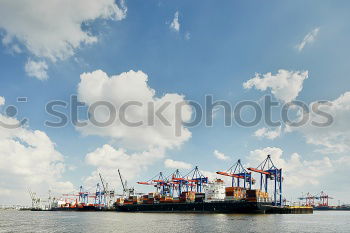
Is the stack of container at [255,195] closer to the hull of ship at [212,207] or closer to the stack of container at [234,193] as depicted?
the hull of ship at [212,207]

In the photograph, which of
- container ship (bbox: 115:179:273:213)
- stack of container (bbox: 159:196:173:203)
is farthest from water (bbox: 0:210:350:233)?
stack of container (bbox: 159:196:173:203)

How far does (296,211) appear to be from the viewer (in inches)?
4513

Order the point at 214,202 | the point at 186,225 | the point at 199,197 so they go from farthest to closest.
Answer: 1. the point at 199,197
2. the point at 214,202
3. the point at 186,225

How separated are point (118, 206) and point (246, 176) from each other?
6761 cm

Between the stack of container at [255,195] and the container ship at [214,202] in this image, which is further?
the container ship at [214,202]

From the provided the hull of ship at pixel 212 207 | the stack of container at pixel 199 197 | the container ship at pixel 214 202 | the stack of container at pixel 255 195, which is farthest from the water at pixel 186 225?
the stack of container at pixel 199 197

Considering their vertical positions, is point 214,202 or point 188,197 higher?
point 188,197

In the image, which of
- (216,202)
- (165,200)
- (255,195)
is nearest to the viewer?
(255,195)

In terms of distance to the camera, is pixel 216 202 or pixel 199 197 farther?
pixel 199 197

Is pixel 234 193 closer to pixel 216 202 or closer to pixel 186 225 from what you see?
pixel 216 202

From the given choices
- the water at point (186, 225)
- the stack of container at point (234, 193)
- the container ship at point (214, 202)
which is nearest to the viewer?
the water at point (186, 225)

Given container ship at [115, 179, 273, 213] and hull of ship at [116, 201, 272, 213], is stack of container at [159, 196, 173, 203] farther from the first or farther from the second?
hull of ship at [116, 201, 272, 213]

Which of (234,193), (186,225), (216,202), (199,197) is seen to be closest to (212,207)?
(216,202)

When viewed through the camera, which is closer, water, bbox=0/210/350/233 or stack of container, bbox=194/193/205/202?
water, bbox=0/210/350/233
